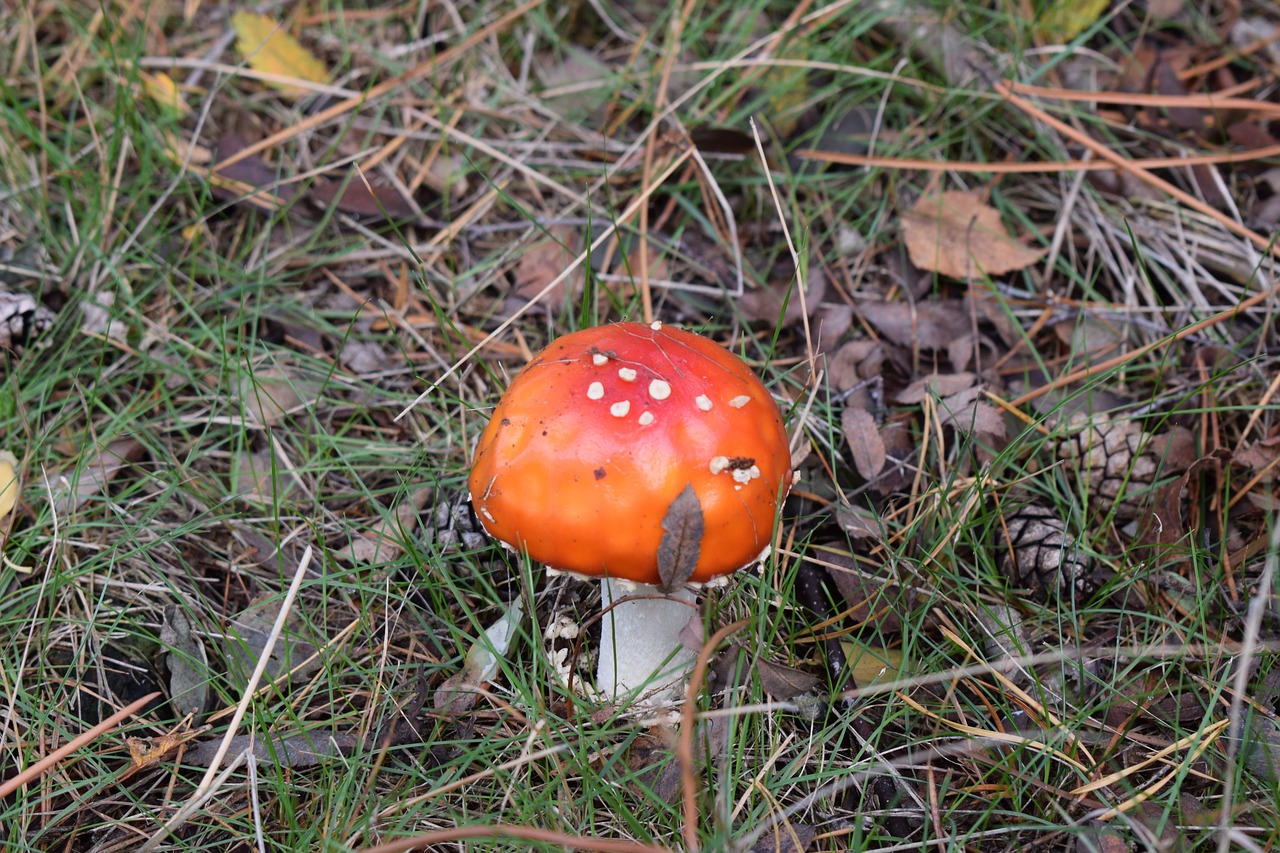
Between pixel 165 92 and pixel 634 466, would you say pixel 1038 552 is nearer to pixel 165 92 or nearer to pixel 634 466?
pixel 634 466

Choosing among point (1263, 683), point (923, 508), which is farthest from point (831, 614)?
point (1263, 683)

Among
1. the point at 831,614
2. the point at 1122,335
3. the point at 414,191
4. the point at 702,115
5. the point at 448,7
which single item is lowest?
the point at 831,614

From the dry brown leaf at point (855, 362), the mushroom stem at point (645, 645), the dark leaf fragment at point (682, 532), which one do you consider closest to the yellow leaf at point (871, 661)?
the mushroom stem at point (645, 645)

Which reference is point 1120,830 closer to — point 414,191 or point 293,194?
point 414,191

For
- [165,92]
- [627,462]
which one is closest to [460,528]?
[627,462]

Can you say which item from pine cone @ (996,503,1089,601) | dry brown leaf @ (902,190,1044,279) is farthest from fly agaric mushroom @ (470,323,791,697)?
dry brown leaf @ (902,190,1044,279)
